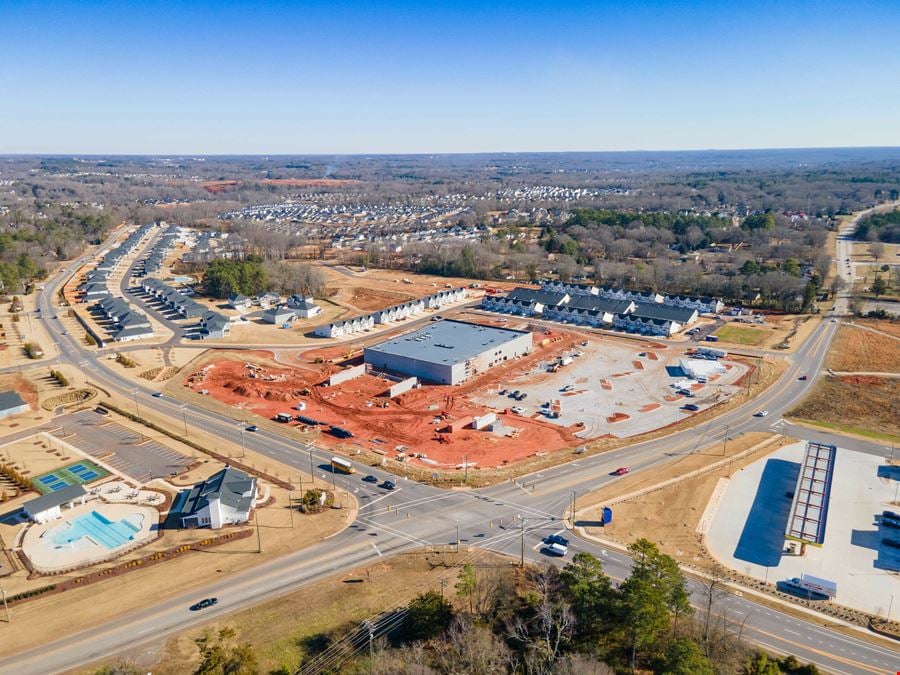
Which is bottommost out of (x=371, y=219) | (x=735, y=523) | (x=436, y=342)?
(x=735, y=523)

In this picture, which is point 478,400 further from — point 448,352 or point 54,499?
point 54,499

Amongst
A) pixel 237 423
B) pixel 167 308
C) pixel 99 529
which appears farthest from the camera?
pixel 167 308

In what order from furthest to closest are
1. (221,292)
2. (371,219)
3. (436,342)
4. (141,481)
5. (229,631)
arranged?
(371,219) < (221,292) < (436,342) < (141,481) < (229,631)

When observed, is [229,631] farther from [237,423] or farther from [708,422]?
[708,422]

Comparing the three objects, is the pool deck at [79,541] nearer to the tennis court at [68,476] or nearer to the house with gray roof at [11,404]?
the tennis court at [68,476]

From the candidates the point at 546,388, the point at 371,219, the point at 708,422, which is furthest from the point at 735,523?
the point at 371,219

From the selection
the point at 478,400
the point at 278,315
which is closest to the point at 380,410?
the point at 478,400

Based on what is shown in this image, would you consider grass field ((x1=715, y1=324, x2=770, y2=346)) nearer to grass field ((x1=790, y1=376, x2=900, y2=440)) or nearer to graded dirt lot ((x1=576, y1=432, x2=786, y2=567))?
grass field ((x1=790, y1=376, x2=900, y2=440))
